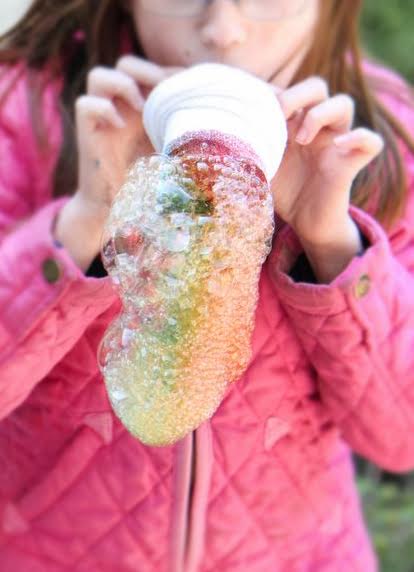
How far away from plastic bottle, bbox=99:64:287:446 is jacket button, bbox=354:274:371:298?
0.18 metres

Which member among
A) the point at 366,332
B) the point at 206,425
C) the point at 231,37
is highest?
the point at 231,37

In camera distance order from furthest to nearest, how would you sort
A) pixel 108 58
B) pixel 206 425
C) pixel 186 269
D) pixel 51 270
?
pixel 108 58 < pixel 51 270 < pixel 206 425 < pixel 186 269

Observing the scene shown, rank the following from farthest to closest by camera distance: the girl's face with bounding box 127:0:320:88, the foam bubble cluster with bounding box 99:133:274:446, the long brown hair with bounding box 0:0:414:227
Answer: the long brown hair with bounding box 0:0:414:227 < the girl's face with bounding box 127:0:320:88 < the foam bubble cluster with bounding box 99:133:274:446

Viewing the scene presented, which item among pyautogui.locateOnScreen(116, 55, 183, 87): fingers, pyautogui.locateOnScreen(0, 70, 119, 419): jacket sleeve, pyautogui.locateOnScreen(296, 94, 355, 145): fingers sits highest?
pyautogui.locateOnScreen(116, 55, 183, 87): fingers

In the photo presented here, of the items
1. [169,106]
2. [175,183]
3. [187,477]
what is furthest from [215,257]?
[187,477]

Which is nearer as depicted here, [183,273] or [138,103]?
[183,273]

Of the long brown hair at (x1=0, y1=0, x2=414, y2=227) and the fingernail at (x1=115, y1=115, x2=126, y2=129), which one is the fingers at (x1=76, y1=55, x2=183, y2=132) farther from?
the long brown hair at (x1=0, y1=0, x2=414, y2=227)

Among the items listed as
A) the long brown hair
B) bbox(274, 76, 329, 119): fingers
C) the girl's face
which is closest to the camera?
bbox(274, 76, 329, 119): fingers

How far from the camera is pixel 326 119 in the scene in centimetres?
60

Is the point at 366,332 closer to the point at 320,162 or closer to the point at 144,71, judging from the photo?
the point at 320,162

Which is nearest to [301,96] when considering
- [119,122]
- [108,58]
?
[119,122]

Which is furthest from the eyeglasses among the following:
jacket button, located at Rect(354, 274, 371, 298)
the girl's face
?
jacket button, located at Rect(354, 274, 371, 298)

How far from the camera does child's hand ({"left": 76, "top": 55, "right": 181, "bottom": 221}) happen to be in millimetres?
615

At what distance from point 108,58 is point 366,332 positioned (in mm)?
406
